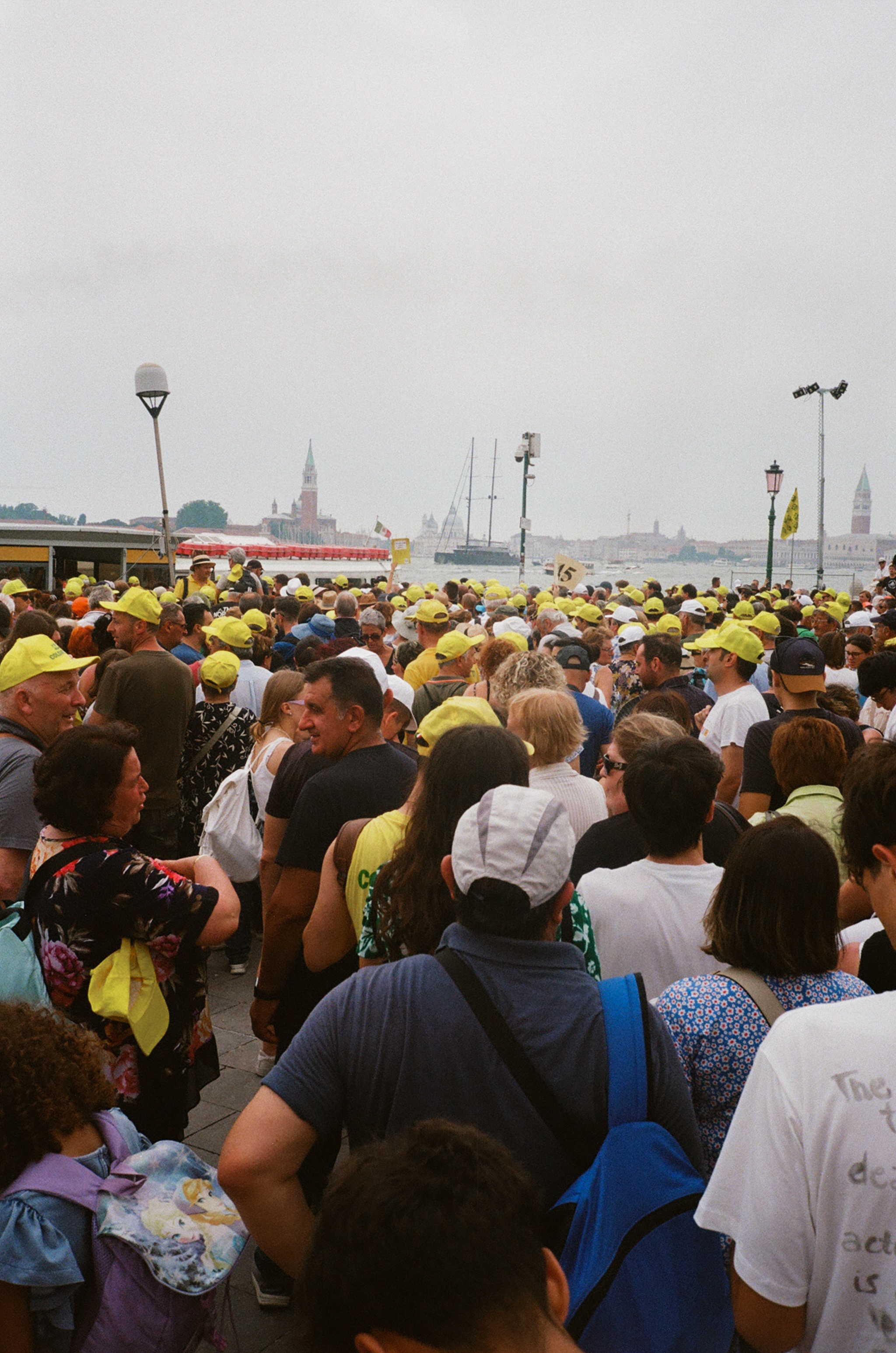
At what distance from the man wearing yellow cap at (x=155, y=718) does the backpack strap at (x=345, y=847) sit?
3039mm

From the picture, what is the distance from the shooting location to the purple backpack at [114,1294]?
1905 millimetres

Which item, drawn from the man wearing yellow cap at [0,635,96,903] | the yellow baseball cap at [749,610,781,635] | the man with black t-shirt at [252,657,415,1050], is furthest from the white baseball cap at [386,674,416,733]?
the yellow baseball cap at [749,610,781,635]

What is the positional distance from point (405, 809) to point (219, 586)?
11911mm

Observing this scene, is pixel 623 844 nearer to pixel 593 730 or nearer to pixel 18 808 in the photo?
pixel 18 808

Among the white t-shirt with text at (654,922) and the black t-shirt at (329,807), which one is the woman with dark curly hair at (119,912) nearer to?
the black t-shirt at (329,807)

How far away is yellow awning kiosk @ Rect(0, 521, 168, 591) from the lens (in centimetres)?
2083

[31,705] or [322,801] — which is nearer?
[322,801]

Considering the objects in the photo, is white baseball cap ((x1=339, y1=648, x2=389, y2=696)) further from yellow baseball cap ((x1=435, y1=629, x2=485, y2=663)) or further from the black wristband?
the black wristband

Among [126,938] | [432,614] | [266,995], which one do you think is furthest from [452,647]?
[126,938]

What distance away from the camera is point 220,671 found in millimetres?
5898

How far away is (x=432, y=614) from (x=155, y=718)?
2.43 meters

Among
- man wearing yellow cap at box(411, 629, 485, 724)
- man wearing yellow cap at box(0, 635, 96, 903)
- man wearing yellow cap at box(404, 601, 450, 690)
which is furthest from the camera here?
man wearing yellow cap at box(404, 601, 450, 690)

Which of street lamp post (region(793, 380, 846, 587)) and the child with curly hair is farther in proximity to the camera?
street lamp post (region(793, 380, 846, 587))

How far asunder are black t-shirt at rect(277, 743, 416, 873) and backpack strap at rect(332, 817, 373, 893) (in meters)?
0.36
